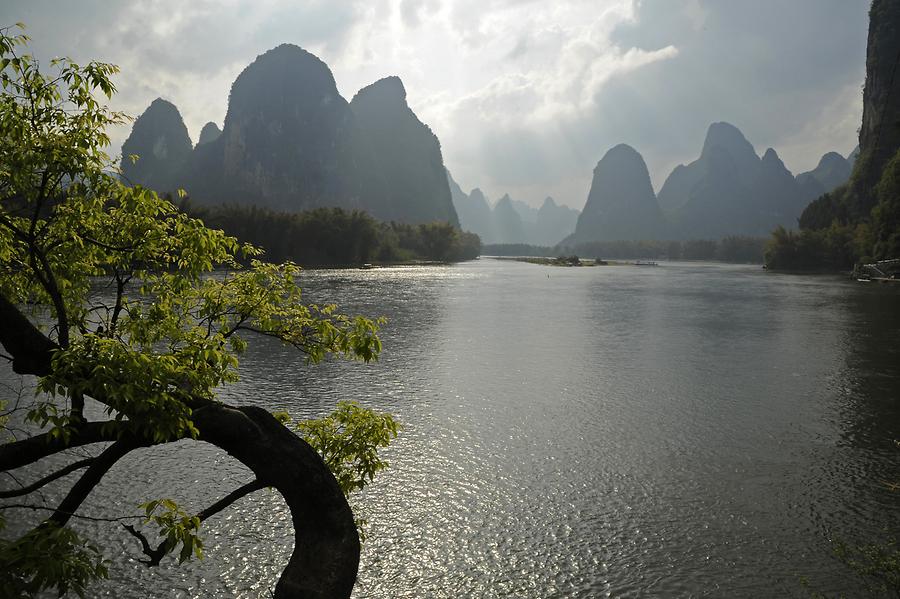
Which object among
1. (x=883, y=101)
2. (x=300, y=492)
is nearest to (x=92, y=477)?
(x=300, y=492)

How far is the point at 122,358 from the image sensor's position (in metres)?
6.30

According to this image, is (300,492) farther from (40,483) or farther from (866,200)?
(866,200)

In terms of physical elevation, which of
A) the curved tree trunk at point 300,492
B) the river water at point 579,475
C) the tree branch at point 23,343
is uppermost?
the tree branch at point 23,343

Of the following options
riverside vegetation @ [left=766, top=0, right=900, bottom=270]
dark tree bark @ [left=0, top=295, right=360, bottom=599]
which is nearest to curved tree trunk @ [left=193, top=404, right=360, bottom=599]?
dark tree bark @ [left=0, top=295, right=360, bottom=599]

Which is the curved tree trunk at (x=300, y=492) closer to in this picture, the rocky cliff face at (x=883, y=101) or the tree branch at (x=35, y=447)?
the tree branch at (x=35, y=447)

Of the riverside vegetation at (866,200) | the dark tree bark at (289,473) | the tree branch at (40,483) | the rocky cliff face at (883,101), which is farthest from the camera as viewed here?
the rocky cliff face at (883,101)

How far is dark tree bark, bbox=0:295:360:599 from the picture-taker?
6906 mm

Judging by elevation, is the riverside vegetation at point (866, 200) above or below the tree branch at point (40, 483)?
above

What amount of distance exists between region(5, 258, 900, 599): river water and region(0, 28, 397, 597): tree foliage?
22.1ft

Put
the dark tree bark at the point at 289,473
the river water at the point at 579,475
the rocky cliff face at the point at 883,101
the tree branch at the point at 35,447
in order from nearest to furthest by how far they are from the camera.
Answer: the tree branch at the point at 35,447 < the dark tree bark at the point at 289,473 < the river water at the point at 579,475 < the rocky cliff face at the point at 883,101

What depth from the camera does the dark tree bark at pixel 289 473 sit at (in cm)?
691

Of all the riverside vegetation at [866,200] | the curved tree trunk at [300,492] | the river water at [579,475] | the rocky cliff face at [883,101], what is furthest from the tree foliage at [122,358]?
the rocky cliff face at [883,101]

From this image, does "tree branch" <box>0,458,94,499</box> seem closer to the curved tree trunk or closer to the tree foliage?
the tree foliage

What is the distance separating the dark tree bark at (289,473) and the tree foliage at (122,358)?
0.05 feet
